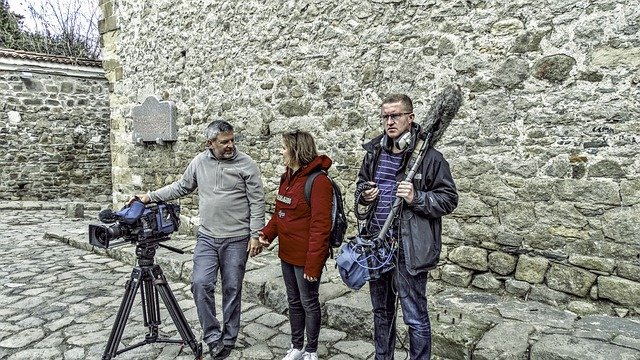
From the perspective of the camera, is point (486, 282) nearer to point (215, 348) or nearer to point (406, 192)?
point (406, 192)

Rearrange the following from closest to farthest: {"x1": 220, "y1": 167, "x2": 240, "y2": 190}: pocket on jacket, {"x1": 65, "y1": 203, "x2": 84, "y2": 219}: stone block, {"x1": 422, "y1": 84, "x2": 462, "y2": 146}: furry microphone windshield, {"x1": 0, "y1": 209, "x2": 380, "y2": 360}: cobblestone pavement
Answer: {"x1": 422, "y1": 84, "x2": 462, "y2": 146}: furry microphone windshield
{"x1": 220, "y1": 167, "x2": 240, "y2": 190}: pocket on jacket
{"x1": 0, "y1": 209, "x2": 380, "y2": 360}: cobblestone pavement
{"x1": 65, "y1": 203, "x2": 84, "y2": 219}: stone block

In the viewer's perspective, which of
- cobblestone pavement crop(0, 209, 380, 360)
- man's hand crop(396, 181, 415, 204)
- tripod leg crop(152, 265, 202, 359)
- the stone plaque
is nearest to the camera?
man's hand crop(396, 181, 415, 204)

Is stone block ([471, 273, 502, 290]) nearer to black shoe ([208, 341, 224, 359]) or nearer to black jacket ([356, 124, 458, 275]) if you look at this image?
black jacket ([356, 124, 458, 275])

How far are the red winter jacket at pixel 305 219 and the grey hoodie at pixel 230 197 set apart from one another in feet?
0.96

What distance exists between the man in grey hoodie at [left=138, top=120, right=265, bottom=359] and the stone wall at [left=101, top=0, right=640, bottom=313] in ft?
5.78

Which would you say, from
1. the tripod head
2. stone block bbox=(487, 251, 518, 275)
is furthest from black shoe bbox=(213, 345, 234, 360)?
stone block bbox=(487, 251, 518, 275)

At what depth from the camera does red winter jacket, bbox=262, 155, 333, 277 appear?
9.55 feet

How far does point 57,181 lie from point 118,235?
35.9 ft

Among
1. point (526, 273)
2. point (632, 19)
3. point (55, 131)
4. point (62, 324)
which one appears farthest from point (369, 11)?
point (55, 131)

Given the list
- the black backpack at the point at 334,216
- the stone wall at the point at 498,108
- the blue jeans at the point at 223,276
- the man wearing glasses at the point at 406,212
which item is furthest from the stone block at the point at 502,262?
the blue jeans at the point at 223,276

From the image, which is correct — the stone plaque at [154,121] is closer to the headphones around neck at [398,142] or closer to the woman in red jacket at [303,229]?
the woman in red jacket at [303,229]

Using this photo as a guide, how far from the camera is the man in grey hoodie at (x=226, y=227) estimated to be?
11.0 ft

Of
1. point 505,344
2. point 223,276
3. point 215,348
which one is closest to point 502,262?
point 505,344

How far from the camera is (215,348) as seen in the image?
3334 mm
